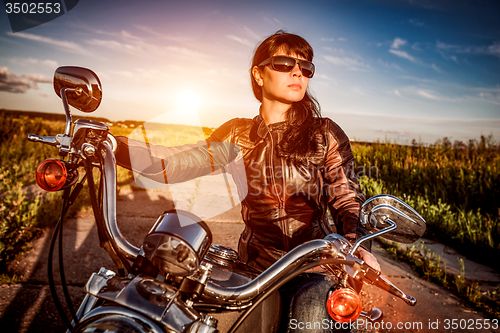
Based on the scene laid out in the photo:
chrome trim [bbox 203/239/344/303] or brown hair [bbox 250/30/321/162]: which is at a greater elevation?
brown hair [bbox 250/30/321/162]

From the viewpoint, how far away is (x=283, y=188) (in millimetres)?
2012

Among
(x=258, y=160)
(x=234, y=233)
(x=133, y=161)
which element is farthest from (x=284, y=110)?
(x=234, y=233)

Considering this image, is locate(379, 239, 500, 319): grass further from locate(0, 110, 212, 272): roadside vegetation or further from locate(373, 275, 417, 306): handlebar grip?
locate(0, 110, 212, 272): roadside vegetation

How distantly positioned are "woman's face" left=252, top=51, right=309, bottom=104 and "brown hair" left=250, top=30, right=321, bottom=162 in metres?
0.07

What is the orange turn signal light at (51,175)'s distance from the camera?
3.51 feet

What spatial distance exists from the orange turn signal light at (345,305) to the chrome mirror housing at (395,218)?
9.3 inches

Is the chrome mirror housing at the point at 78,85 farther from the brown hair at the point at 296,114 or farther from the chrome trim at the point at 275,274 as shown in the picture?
the brown hair at the point at 296,114

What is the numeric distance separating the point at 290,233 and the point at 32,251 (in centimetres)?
311

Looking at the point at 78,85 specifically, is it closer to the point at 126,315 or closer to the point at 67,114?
the point at 67,114

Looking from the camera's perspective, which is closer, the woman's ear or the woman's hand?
the woman's hand

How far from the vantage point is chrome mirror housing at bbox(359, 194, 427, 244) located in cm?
103

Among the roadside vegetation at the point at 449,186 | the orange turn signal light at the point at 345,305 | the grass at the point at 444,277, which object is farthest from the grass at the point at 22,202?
the roadside vegetation at the point at 449,186

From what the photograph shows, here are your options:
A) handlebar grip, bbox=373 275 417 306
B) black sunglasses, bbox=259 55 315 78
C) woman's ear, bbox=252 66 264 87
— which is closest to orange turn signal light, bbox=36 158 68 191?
handlebar grip, bbox=373 275 417 306

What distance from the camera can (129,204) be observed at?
5457 mm
